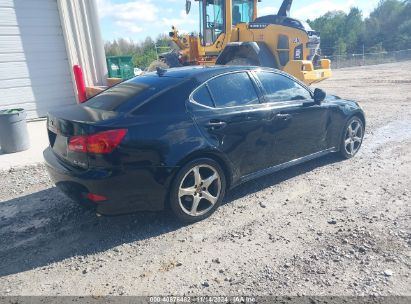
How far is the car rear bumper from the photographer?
10.1 feet

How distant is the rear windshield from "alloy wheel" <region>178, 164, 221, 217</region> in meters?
0.92

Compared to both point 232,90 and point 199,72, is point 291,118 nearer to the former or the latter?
point 232,90

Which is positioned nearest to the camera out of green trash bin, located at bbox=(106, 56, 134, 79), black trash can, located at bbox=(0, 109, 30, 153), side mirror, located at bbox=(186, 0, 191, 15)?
black trash can, located at bbox=(0, 109, 30, 153)

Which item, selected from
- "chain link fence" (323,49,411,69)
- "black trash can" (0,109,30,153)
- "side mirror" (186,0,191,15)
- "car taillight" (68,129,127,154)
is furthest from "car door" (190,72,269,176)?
"chain link fence" (323,49,411,69)

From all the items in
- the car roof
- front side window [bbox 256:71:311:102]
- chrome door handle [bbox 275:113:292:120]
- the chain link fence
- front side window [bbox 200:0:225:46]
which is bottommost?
the chain link fence

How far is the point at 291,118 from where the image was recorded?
4375mm

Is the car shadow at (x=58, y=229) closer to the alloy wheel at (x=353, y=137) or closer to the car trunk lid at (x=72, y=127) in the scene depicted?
the car trunk lid at (x=72, y=127)

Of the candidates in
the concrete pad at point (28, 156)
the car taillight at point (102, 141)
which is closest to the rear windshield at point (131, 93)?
the car taillight at point (102, 141)

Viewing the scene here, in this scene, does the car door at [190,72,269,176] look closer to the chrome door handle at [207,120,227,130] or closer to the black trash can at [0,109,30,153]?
the chrome door handle at [207,120,227,130]

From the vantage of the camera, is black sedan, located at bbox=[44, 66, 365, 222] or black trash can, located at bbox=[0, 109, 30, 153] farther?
black trash can, located at bbox=[0, 109, 30, 153]

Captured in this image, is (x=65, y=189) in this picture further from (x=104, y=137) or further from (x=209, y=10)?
(x=209, y=10)

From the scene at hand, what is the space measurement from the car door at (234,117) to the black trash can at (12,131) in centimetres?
424

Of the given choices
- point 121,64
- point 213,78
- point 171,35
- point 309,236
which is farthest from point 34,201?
point 171,35

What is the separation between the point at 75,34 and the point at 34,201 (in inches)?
259
